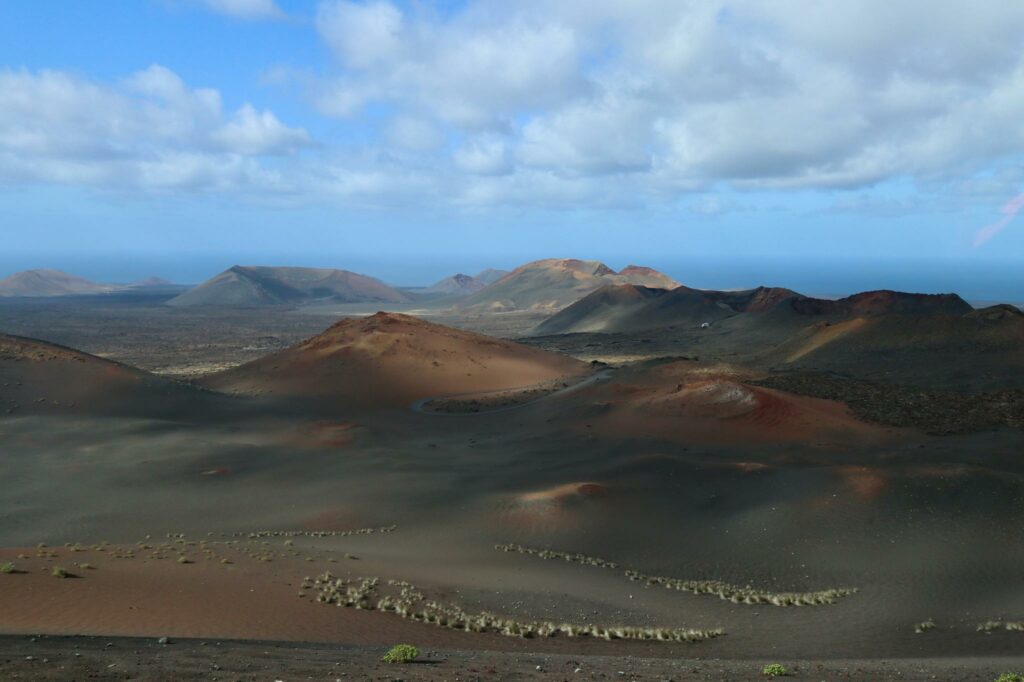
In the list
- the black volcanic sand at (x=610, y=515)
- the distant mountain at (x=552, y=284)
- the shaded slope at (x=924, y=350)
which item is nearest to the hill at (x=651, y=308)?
the distant mountain at (x=552, y=284)

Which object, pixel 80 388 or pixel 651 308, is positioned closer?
pixel 80 388

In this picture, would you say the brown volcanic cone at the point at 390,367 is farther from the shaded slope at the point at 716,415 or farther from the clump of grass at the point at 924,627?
the clump of grass at the point at 924,627

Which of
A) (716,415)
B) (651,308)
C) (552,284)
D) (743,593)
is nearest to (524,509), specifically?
(743,593)

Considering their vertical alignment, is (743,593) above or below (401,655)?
below

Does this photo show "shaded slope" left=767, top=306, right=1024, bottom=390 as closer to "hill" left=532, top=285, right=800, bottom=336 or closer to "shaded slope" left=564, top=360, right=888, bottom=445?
"shaded slope" left=564, top=360, right=888, bottom=445

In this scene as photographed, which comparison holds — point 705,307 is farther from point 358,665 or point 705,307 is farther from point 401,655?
point 358,665

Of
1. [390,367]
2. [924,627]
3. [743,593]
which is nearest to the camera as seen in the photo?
[924,627]

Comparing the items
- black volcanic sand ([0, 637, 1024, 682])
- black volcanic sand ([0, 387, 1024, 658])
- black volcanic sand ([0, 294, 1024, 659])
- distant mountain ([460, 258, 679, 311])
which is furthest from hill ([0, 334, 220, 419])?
distant mountain ([460, 258, 679, 311])
